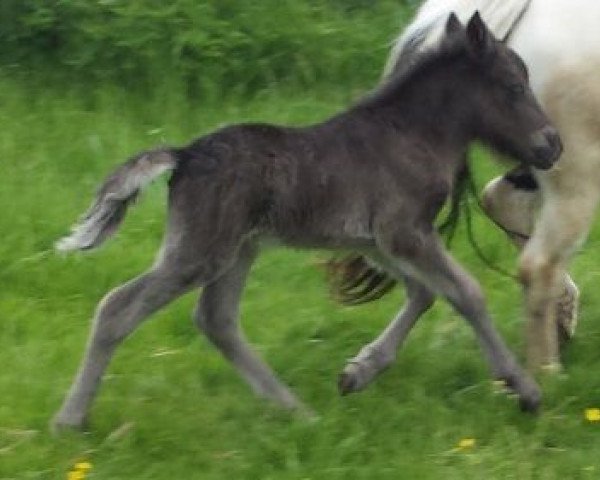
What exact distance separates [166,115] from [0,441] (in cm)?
343

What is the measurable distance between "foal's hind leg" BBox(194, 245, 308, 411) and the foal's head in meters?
0.88

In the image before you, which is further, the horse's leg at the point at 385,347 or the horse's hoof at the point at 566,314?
the horse's hoof at the point at 566,314

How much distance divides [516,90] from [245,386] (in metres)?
1.32

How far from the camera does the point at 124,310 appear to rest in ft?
15.8

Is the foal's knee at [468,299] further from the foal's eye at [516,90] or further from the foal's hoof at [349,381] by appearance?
the foal's eye at [516,90]

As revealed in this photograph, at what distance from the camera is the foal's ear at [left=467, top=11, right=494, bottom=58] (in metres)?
5.05

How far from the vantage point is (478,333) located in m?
5.09

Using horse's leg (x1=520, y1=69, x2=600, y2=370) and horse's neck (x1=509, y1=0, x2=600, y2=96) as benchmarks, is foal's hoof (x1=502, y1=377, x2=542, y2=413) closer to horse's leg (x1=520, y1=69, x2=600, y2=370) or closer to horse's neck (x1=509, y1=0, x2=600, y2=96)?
horse's leg (x1=520, y1=69, x2=600, y2=370)

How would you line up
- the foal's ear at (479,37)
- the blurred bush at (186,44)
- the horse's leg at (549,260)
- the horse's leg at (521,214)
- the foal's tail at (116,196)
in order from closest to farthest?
1. the foal's tail at (116,196)
2. the foal's ear at (479,37)
3. the horse's leg at (549,260)
4. the horse's leg at (521,214)
5. the blurred bush at (186,44)

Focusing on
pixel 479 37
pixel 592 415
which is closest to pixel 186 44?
pixel 479 37

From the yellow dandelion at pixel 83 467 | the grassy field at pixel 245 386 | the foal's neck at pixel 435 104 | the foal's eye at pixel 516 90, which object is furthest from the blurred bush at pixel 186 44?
the yellow dandelion at pixel 83 467

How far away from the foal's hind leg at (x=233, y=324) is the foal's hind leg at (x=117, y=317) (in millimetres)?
344

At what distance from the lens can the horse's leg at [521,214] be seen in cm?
580

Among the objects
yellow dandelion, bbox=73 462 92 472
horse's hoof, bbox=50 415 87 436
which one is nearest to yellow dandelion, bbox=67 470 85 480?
yellow dandelion, bbox=73 462 92 472
